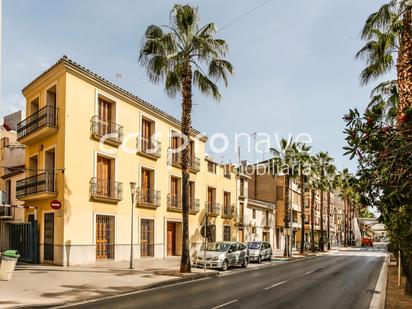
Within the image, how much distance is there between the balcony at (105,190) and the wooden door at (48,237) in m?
2.61

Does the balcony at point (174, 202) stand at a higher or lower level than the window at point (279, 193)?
lower

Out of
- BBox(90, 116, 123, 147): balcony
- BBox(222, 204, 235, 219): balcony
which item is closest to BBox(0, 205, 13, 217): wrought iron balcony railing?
BBox(90, 116, 123, 147): balcony

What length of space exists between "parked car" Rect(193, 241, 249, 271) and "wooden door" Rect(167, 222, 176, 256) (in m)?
8.34

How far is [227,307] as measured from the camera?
40.8 feet

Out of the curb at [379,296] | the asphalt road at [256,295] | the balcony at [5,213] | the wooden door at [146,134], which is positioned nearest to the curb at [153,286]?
the asphalt road at [256,295]

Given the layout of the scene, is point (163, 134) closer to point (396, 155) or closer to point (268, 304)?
point (268, 304)

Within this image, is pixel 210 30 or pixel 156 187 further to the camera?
Result: pixel 156 187

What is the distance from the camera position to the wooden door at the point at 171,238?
35.5 metres

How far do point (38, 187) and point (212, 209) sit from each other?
766 inches

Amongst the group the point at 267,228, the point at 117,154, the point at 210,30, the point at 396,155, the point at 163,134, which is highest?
the point at 210,30

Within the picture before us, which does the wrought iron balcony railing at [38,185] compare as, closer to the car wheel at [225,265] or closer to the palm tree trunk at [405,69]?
the car wheel at [225,265]

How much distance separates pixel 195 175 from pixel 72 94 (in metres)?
16.3

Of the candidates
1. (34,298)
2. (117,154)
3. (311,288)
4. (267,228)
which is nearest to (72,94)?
(117,154)

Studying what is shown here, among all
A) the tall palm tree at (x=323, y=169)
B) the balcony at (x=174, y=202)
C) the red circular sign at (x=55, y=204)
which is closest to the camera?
the red circular sign at (x=55, y=204)
